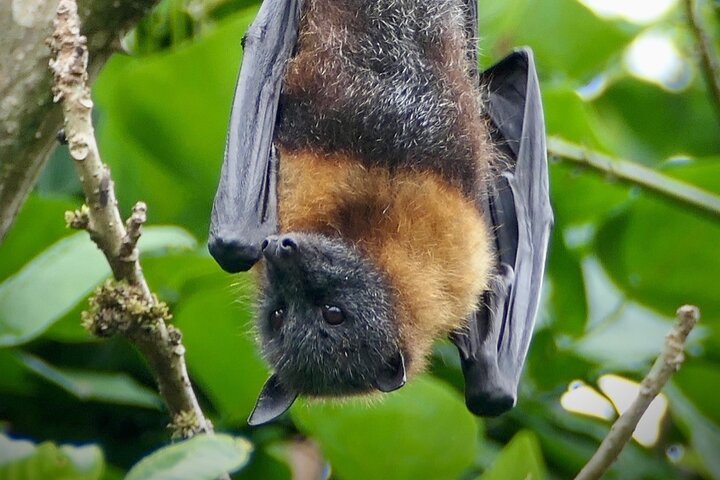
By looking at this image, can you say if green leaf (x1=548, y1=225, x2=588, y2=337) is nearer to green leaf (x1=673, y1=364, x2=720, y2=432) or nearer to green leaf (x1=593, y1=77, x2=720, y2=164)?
green leaf (x1=673, y1=364, x2=720, y2=432)

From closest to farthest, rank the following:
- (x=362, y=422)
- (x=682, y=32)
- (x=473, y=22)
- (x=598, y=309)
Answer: (x=362, y=422), (x=473, y=22), (x=598, y=309), (x=682, y=32)

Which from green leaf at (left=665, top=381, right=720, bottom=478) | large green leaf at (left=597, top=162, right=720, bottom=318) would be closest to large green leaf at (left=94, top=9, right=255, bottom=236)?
large green leaf at (left=597, top=162, right=720, bottom=318)

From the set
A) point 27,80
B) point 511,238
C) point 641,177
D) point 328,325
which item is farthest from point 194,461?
point 641,177

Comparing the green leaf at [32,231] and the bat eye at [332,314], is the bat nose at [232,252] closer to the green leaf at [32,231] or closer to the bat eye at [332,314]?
the bat eye at [332,314]

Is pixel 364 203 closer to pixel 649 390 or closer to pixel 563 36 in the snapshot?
pixel 649 390

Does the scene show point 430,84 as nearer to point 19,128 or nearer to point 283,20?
point 283,20

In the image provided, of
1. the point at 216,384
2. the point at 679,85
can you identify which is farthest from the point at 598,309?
the point at 216,384
